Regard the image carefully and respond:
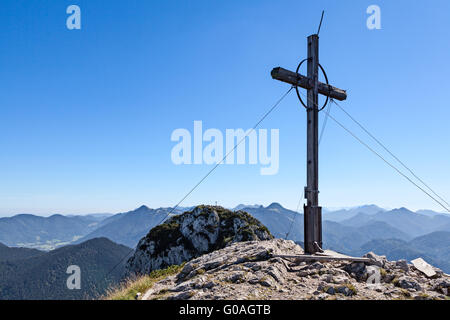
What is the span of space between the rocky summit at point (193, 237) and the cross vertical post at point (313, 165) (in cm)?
6172

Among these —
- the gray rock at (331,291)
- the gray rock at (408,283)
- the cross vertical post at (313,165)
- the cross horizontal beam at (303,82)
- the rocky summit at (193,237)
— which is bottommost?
the rocky summit at (193,237)

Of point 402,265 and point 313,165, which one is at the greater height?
point 313,165

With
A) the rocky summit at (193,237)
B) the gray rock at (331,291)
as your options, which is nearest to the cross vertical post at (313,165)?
the gray rock at (331,291)

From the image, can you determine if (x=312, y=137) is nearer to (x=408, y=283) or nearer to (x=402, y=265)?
(x=402, y=265)

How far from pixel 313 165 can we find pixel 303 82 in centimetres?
376

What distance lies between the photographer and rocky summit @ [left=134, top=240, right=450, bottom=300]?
740 centimetres

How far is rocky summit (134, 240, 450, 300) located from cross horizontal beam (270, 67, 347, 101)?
283 inches

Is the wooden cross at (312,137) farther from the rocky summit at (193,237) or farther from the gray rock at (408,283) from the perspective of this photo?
the rocky summit at (193,237)

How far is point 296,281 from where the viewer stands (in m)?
8.62

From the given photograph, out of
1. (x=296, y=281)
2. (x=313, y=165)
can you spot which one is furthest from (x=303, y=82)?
(x=296, y=281)

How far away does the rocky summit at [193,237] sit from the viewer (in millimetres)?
74188
